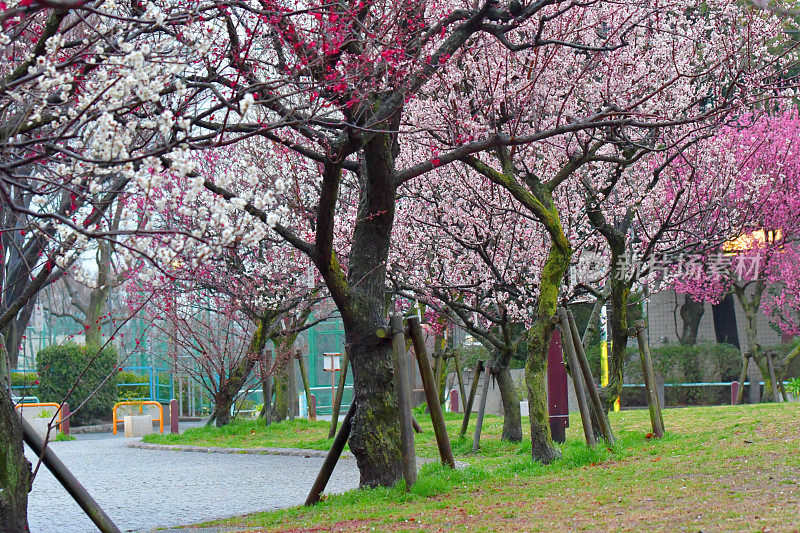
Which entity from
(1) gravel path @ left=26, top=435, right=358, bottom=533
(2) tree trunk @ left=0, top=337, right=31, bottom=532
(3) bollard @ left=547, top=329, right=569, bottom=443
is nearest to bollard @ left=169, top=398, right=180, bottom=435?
(1) gravel path @ left=26, top=435, right=358, bottom=533

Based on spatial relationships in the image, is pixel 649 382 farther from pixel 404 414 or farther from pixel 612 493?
pixel 404 414

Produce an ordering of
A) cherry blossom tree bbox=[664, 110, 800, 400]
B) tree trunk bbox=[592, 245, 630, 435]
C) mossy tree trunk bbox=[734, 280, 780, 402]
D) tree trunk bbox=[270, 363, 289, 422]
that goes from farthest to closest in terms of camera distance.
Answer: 1. tree trunk bbox=[270, 363, 289, 422]
2. mossy tree trunk bbox=[734, 280, 780, 402]
3. cherry blossom tree bbox=[664, 110, 800, 400]
4. tree trunk bbox=[592, 245, 630, 435]

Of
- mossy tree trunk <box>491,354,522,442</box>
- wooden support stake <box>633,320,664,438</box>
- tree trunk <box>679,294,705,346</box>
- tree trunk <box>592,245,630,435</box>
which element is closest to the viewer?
wooden support stake <box>633,320,664,438</box>

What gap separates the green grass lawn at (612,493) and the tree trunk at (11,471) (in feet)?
6.13

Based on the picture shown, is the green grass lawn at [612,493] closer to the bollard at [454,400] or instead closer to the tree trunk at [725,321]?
the bollard at [454,400]

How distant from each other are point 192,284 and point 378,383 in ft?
39.0

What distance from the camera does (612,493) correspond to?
6.75m

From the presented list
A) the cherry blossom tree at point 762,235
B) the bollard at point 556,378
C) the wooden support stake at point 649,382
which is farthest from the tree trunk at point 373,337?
the cherry blossom tree at point 762,235

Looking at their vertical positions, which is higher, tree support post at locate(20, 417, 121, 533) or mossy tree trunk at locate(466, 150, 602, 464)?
mossy tree trunk at locate(466, 150, 602, 464)

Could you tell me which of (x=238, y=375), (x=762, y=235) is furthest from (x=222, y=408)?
(x=762, y=235)

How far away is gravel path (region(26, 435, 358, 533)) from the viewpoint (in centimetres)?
827

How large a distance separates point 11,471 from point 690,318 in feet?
83.6

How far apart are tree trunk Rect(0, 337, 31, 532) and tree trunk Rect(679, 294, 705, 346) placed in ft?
80.7

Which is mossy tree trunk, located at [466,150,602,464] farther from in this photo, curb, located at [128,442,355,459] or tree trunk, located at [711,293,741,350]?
tree trunk, located at [711,293,741,350]
